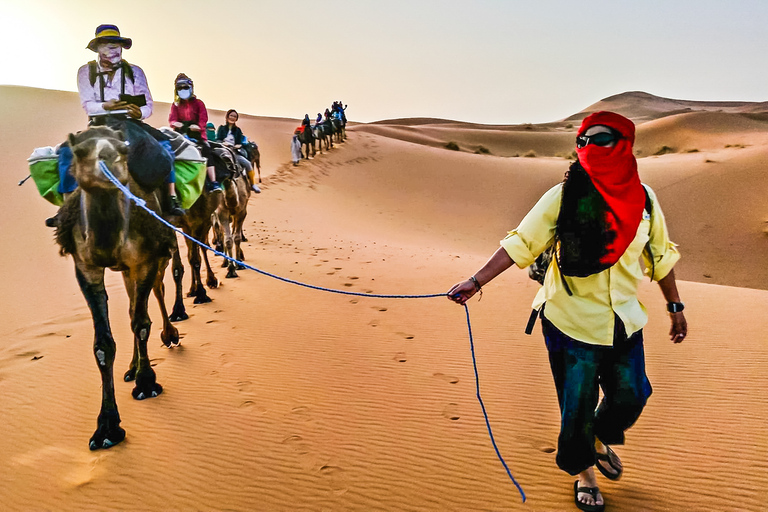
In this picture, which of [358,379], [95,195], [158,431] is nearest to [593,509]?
[358,379]

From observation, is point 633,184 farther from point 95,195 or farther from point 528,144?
point 528,144

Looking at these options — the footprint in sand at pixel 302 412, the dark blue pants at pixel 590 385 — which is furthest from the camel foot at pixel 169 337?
the dark blue pants at pixel 590 385

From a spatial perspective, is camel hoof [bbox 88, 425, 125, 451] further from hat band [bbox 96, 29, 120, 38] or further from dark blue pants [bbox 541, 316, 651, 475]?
hat band [bbox 96, 29, 120, 38]

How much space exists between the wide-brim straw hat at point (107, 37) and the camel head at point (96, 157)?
4.00 feet

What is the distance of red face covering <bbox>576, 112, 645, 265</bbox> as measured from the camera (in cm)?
263

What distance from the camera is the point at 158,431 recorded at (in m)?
4.30

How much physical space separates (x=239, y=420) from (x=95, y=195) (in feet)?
7.46

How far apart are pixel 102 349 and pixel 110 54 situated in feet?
9.43

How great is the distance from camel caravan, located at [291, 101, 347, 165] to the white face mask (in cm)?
2445

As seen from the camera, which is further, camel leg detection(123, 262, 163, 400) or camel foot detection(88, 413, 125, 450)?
camel leg detection(123, 262, 163, 400)

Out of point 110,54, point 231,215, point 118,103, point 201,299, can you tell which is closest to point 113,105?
point 118,103

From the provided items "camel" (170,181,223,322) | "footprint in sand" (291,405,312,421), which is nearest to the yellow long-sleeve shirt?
"footprint in sand" (291,405,312,421)

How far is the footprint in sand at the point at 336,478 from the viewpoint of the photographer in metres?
3.57

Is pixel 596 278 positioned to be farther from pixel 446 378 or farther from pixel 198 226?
pixel 198 226
